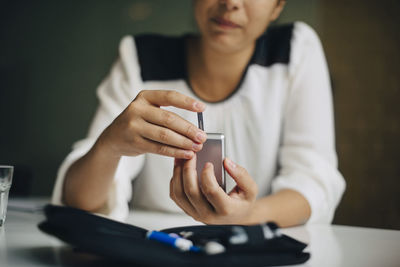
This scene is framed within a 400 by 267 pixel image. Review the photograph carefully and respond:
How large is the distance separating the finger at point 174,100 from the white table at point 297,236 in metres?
0.20

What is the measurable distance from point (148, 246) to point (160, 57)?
0.74 m

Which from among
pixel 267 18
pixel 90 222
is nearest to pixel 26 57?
pixel 267 18

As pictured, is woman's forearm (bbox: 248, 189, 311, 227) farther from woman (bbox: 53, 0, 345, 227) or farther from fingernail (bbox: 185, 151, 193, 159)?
fingernail (bbox: 185, 151, 193, 159)

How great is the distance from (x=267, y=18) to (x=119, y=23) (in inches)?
37.1

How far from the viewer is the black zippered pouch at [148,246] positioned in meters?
0.33

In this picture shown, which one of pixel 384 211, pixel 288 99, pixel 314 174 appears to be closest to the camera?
pixel 314 174

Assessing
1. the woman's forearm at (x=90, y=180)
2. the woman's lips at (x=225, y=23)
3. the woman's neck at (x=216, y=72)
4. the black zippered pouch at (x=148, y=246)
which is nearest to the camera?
the black zippered pouch at (x=148, y=246)

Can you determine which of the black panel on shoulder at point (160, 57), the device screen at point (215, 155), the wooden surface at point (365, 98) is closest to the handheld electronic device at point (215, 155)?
the device screen at point (215, 155)

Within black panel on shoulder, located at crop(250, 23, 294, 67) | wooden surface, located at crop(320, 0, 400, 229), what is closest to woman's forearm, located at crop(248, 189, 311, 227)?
black panel on shoulder, located at crop(250, 23, 294, 67)

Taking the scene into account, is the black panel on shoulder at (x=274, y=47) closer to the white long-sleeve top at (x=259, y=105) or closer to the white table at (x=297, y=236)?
the white long-sleeve top at (x=259, y=105)

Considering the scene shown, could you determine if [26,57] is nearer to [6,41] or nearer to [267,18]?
[6,41]

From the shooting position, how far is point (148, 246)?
1.11 feet

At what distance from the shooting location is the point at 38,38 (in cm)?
171

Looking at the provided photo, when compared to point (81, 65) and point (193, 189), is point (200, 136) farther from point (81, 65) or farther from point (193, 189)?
point (81, 65)
